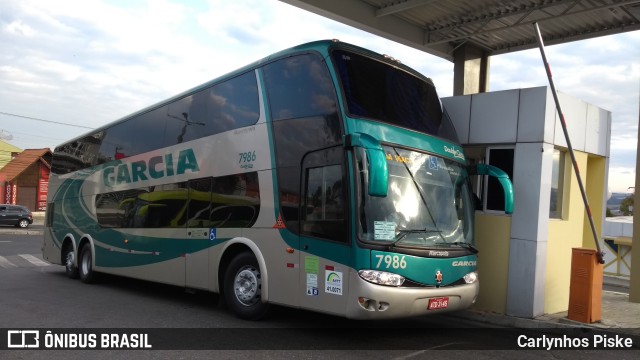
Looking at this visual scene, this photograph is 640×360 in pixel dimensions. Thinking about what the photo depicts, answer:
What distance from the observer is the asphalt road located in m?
6.22

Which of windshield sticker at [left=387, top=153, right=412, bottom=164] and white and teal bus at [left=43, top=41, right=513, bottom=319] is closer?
white and teal bus at [left=43, top=41, right=513, bottom=319]

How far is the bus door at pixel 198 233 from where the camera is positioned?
9.06m

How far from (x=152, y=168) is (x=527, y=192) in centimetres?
731

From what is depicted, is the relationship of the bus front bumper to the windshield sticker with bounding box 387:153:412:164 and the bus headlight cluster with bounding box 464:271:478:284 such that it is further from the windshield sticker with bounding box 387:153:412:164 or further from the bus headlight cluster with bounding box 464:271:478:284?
the windshield sticker with bounding box 387:153:412:164

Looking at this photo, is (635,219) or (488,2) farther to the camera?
(488,2)

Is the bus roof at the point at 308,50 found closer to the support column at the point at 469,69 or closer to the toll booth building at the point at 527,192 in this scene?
the toll booth building at the point at 527,192

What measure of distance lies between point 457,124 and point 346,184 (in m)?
4.13

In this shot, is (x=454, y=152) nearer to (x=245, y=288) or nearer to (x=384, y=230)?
(x=384, y=230)

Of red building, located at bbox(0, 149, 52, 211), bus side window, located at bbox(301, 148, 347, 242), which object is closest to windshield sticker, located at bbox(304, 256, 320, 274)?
bus side window, located at bbox(301, 148, 347, 242)

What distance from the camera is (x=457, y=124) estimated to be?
9.80 metres

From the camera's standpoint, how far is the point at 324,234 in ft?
22.2

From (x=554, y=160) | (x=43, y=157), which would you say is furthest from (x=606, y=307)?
(x=43, y=157)

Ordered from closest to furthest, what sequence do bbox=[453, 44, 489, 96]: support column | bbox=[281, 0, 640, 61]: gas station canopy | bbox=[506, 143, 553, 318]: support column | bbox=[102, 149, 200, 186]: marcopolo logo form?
bbox=[506, 143, 553, 318]: support column < bbox=[102, 149, 200, 186]: marcopolo logo < bbox=[281, 0, 640, 61]: gas station canopy < bbox=[453, 44, 489, 96]: support column

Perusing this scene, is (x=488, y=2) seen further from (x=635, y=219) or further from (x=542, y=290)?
(x=542, y=290)
